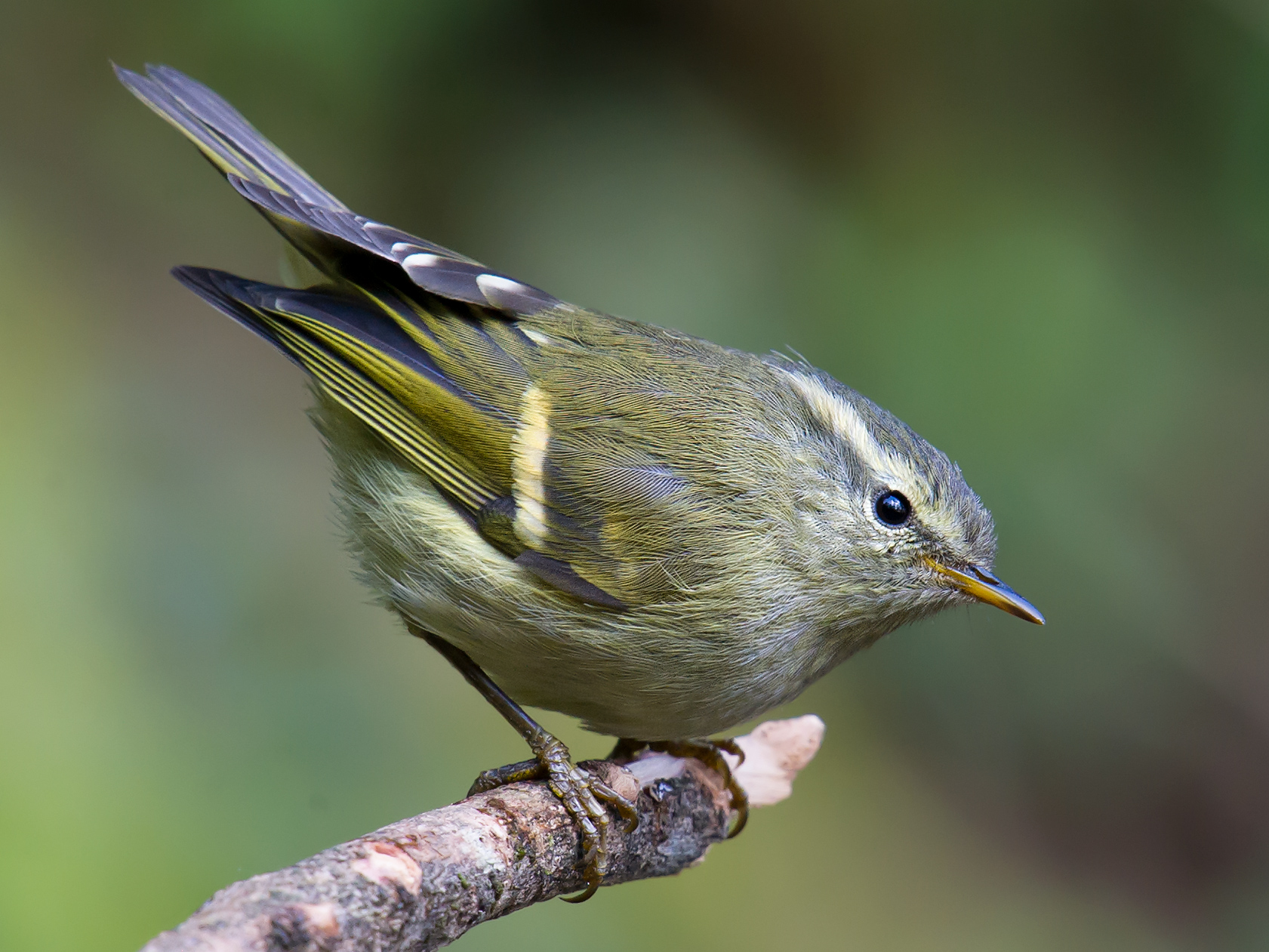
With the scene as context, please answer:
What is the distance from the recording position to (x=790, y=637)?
7.72 feet

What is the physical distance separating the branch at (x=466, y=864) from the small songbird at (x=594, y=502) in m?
0.08

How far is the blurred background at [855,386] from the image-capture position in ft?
12.4

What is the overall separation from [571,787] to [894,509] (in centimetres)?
88

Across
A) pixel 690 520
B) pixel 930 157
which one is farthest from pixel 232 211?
pixel 690 520

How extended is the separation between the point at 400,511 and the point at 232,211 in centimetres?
340

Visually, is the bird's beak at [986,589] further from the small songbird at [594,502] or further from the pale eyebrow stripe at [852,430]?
the pale eyebrow stripe at [852,430]

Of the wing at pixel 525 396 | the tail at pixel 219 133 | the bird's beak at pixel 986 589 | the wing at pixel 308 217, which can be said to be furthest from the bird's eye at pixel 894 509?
the tail at pixel 219 133

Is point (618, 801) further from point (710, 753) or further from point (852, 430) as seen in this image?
point (852, 430)

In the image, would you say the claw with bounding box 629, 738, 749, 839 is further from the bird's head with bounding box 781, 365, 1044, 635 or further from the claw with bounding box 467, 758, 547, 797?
the bird's head with bounding box 781, 365, 1044, 635

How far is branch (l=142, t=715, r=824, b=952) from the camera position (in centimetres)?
148

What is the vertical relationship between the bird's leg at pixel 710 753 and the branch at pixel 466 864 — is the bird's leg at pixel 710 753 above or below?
above

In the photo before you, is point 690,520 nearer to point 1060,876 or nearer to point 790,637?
point 790,637

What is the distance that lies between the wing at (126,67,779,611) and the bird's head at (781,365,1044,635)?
0.15m

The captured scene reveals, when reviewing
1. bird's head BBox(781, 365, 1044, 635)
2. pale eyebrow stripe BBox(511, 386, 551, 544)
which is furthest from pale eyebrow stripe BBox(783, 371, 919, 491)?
pale eyebrow stripe BBox(511, 386, 551, 544)
